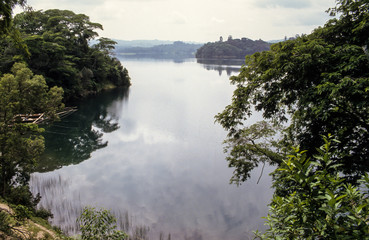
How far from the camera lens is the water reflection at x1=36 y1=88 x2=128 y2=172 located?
20438mm

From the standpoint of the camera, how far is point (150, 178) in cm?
1805

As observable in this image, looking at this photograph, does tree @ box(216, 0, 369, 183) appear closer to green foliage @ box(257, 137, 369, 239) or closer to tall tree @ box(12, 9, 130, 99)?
green foliage @ box(257, 137, 369, 239)

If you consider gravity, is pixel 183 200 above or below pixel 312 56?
below

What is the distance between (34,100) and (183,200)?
1051cm

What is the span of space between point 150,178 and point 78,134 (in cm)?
1255

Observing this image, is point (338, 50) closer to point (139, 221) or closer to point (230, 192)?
point (230, 192)

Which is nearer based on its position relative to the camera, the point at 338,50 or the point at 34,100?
the point at 338,50

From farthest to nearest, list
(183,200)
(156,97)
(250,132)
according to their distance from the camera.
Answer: (156,97) < (183,200) < (250,132)

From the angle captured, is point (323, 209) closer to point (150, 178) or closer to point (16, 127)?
point (16, 127)

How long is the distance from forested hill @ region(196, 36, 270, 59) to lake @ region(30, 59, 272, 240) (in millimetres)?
126356

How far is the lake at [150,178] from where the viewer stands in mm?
13367

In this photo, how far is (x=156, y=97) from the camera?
1827 inches

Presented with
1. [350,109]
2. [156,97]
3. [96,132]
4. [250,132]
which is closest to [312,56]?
[350,109]

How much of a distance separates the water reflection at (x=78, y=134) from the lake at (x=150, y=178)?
0.26 feet
